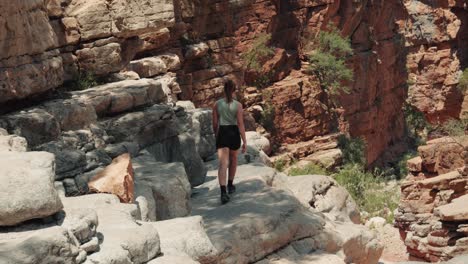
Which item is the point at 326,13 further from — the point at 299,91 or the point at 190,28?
the point at 190,28

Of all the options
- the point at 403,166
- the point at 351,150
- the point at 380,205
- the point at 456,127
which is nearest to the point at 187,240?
the point at 380,205

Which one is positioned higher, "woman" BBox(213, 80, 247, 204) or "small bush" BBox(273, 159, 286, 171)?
"woman" BBox(213, 80, 247, 204)

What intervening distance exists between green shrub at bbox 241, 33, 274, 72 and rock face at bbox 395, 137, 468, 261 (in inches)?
245

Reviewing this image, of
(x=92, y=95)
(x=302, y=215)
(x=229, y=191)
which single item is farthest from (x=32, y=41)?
(x=302, y=215)

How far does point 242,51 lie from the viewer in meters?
22.6

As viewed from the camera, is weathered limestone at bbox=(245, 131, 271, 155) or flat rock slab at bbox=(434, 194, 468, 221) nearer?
weathered limestone at bbox=(245, 131, 271, 155)

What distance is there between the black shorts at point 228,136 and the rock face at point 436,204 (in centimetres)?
596

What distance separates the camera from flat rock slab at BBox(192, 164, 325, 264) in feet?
22.0

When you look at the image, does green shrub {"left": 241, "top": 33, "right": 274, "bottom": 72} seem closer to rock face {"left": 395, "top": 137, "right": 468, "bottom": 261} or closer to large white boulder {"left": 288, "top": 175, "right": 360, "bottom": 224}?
rock face {"left": 395, "top": 137, "right": 468, "bottom": 261}

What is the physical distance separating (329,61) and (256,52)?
109 inches

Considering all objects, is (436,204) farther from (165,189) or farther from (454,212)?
(165,189)

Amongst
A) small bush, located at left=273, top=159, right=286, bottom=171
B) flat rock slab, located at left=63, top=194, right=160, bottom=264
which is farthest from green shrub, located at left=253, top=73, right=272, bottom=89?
flat rock slab, located at left=63, top=194, right=160, bottom=264

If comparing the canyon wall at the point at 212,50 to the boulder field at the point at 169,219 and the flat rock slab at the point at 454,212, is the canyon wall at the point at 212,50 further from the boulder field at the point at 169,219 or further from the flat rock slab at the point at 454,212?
the flat rock slab at the point at 454,212

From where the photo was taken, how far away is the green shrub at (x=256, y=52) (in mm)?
22234
